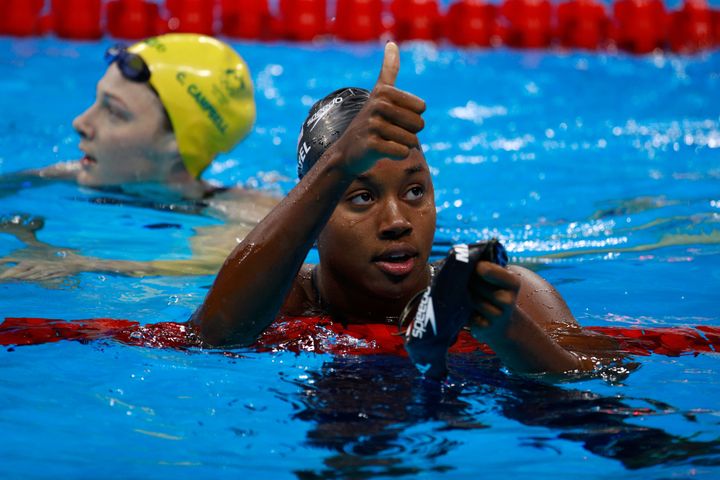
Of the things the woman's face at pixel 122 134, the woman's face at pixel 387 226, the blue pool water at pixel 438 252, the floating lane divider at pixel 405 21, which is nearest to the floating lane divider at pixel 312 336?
the blue pool water at pixel 438 252

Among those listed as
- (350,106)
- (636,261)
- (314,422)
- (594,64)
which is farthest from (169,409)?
(594,64)

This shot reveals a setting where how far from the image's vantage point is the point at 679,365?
9.79ft

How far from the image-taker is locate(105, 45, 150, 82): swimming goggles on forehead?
4.93 m

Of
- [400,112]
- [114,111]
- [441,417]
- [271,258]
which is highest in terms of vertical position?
[400,112]

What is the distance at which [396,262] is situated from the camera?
2.63 m

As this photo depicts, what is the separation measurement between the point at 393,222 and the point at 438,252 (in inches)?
73.4

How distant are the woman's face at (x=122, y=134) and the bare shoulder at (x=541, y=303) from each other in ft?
8.50

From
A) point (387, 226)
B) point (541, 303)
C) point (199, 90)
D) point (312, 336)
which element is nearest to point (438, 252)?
point (199, 90)

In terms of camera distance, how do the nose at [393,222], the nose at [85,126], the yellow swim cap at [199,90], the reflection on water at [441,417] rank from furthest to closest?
the yellow swim cap at [199,90] < the nose at [85,126] < the nose at [393,222] < the reflection on water at [441,417]

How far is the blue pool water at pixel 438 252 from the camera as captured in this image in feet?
7.69

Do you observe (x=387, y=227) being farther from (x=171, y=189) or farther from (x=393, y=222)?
(x=171, y=189)

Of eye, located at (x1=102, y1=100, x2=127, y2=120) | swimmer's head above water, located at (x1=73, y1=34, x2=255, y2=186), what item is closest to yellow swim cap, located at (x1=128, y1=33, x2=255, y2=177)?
swimmer's head above water, located at (x1=73, y1=34, x2=255, y2=186)

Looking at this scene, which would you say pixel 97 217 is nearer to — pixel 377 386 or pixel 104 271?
pixel 104 271

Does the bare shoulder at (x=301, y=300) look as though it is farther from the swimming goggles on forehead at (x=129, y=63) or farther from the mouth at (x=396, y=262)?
the swimming goggles on forehead at (x=129, y=63)
